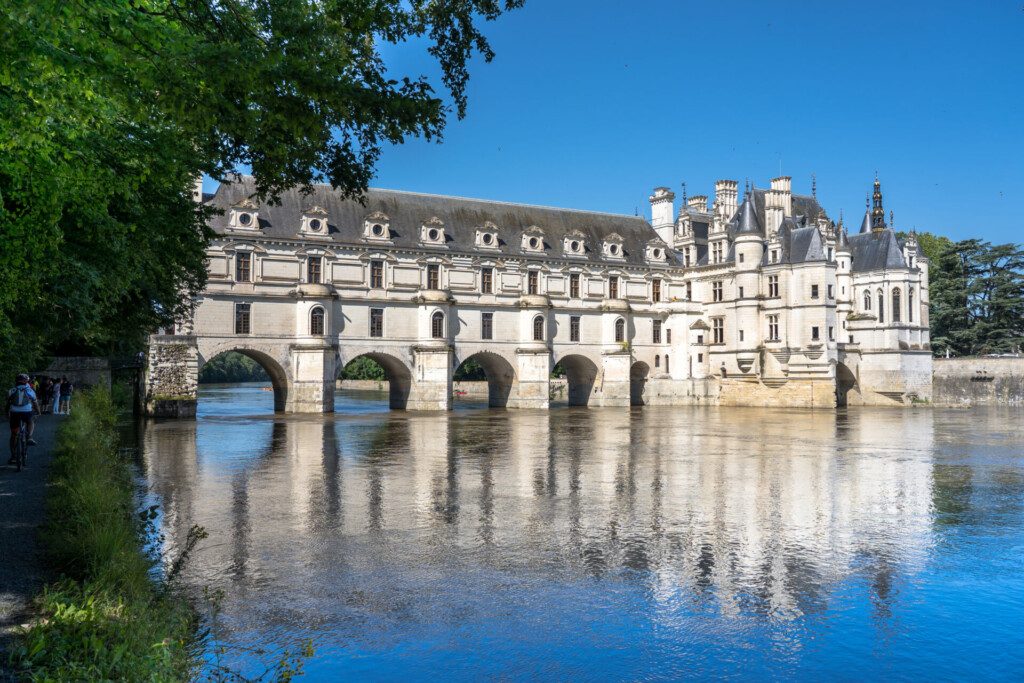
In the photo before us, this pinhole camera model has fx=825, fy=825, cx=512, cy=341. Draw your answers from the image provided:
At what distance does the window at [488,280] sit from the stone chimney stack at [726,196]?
846 inches

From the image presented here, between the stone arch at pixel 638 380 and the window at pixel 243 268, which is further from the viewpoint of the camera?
the stone arch at pixel 638 380

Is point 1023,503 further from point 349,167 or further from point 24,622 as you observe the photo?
point 24,622

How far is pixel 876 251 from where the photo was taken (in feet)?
215

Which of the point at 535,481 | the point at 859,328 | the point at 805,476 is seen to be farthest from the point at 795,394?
the point at 535,481

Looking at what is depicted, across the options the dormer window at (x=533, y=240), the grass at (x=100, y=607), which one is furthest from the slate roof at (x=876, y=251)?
the grass at (x=100, y=607)

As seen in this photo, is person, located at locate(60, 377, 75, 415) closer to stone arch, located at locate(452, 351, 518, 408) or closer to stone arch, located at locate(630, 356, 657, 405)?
stone arch, located at locate(452, 351, 518, 408)

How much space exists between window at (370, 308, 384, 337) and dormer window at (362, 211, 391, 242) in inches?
171

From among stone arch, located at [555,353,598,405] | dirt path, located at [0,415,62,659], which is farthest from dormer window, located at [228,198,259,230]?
dirt path, located at [0,415,62,659]

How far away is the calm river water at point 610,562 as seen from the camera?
26.3ft

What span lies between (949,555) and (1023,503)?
6075 mm

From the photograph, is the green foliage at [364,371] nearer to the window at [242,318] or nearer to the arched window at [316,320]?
the arched window at [316,320]

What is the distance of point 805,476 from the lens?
68.7ft

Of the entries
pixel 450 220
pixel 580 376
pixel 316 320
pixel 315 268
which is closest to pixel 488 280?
pixel 450 220

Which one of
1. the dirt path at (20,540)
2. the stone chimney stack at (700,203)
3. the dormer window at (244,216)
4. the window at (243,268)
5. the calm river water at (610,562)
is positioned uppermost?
the stone chimney stack at (700,203)
